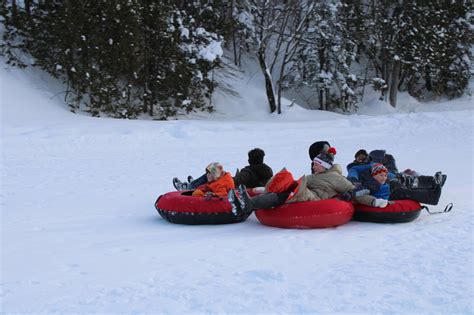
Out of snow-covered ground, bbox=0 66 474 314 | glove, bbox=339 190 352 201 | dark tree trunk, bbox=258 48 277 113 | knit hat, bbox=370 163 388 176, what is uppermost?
dark tree trunk, bbox=258 48 277 113

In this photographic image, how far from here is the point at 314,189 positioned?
682 cm

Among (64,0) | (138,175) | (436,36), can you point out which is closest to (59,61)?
(64,0)

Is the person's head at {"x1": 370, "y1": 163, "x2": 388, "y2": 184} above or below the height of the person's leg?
above

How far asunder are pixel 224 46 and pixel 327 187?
1873 centimetres

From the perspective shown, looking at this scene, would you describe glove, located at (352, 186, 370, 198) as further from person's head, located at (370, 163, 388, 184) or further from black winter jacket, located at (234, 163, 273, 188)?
black winter jacket, located at (234, 163, 273, 188)

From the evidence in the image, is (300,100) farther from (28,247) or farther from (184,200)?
(28,247)

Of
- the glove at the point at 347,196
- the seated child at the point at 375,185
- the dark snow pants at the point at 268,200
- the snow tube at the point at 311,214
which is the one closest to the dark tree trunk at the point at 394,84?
the seated child at the point at 375,185

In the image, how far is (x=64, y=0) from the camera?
16.9m

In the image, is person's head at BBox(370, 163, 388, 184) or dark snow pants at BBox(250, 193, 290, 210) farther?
person's head at BBox(370, 163, 388, 184)

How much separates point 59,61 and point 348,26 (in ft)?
39.0

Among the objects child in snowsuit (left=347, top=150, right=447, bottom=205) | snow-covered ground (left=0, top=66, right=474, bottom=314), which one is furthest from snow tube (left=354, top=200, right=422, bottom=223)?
child in snowsuit (left=347, top=150, right=447, bottom=205)

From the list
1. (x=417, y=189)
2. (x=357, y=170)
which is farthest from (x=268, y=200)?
(x=417, y=189)

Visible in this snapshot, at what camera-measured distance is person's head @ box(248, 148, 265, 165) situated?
25.8 feet

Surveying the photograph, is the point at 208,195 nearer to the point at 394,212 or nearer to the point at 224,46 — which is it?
the point at 394,212
